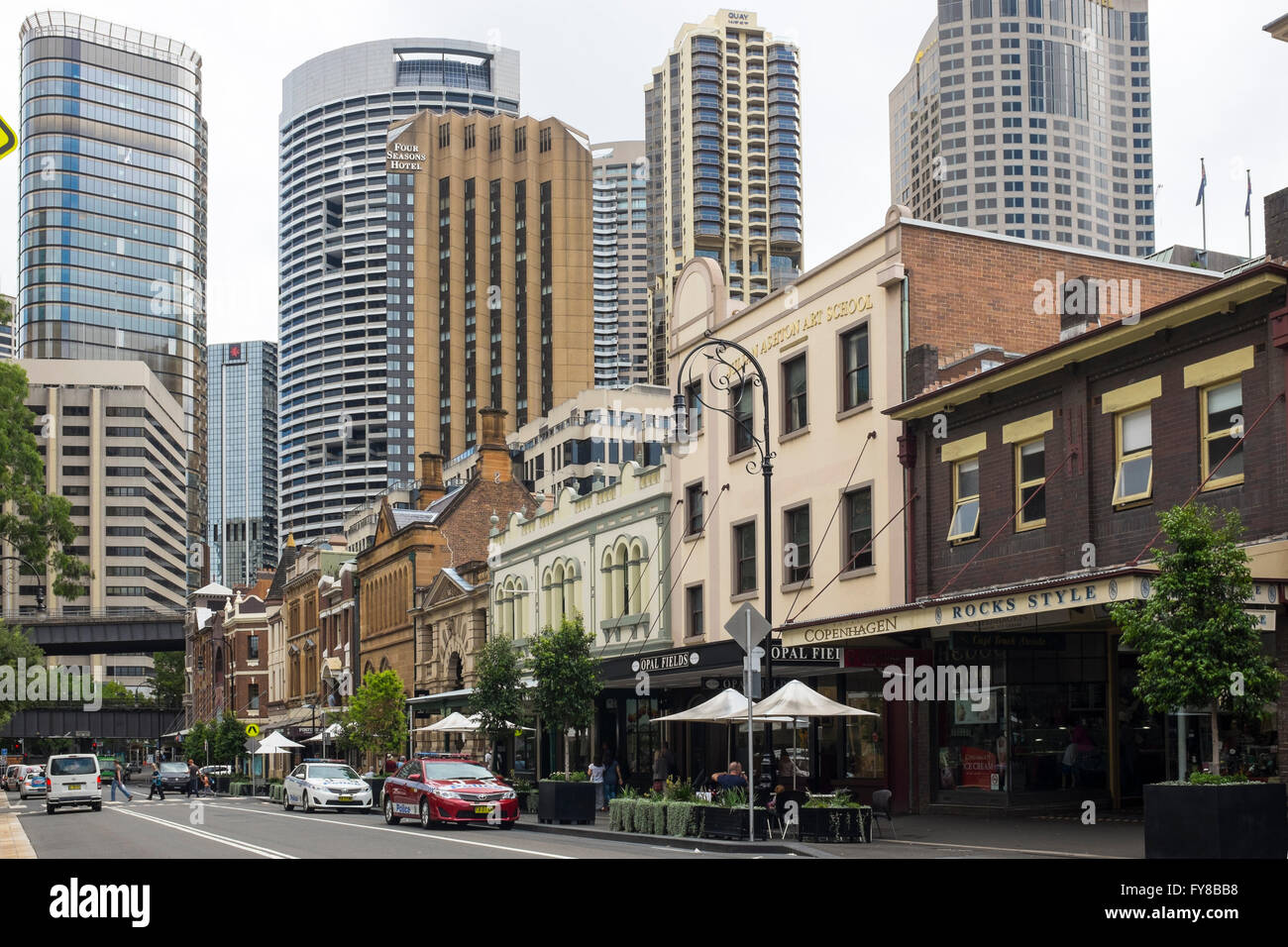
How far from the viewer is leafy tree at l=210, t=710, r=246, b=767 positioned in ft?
262

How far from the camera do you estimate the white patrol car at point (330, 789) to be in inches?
1581

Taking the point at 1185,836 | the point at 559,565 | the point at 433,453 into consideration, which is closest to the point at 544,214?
the point at 433,453

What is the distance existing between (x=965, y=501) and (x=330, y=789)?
68.4 feet

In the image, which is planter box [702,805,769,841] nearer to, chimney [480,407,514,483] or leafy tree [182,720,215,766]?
chimney [480,407,514,483]

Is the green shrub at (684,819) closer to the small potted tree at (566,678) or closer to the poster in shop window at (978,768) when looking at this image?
the poster in shop window at (978,768)

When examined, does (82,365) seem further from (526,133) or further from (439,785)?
(439,785)

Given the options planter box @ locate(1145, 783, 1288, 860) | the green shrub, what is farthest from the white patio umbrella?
planter box @ locate(1145, 783, 1288, 860)

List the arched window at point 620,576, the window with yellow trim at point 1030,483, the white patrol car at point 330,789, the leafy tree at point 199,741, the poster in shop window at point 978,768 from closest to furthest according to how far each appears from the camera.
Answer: the window with yellow trim at point 1030,483
the poster in shop window at point 978,768
the white patrol car at point 330,789
the arched window at point 620,576
the leafy tree at point 199,741

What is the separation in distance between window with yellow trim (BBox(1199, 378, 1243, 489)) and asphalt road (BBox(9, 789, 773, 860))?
8874 mm

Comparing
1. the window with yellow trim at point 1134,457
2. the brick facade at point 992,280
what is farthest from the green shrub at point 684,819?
the brick facade at point 992,280

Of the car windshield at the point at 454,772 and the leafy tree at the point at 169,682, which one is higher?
the car windshield at the point at 454,772

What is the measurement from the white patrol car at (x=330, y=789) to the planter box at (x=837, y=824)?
20.9m

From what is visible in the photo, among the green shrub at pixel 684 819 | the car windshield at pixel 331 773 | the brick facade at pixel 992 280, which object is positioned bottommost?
the car windshield at pixel 331 773

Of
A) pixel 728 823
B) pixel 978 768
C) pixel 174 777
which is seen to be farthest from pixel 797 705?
pixel 174 777
